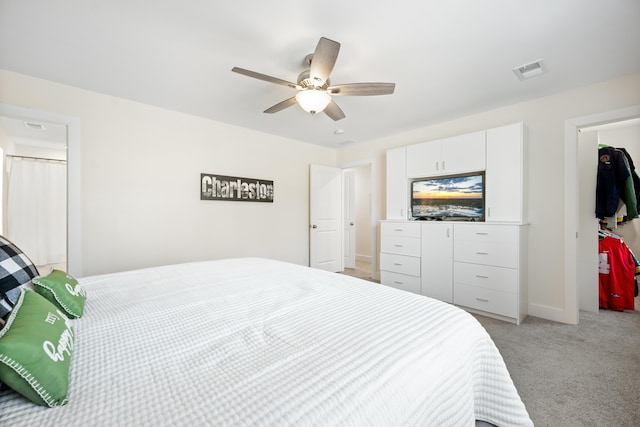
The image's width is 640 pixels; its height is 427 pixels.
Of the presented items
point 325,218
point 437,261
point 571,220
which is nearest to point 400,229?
point 437,261

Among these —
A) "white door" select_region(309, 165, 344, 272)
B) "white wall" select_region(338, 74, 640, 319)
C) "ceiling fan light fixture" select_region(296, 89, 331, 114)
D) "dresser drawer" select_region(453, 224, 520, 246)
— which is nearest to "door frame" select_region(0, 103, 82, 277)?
"ceiling fan light fixture" select_region(296, 89, 331, 114)

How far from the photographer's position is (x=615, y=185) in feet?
9.79

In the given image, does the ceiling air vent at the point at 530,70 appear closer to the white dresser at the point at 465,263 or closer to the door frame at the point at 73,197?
the white dresser at the point at 465,263

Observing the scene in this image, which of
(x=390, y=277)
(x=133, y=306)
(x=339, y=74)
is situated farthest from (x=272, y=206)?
(x=133, y=306)

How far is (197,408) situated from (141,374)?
26 centimetres

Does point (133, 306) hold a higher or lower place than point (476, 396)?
higher

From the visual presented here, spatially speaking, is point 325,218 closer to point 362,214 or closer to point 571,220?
point 362,214

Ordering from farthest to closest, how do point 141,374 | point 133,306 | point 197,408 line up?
point 133,306 < point 141,374 < point 197,408

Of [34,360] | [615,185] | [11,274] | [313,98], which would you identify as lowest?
[34,360]

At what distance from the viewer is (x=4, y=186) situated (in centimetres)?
396

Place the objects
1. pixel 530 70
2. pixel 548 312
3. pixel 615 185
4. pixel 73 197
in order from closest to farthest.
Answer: pixel 530 70
pixel 73 197
pixel 548 312
pixel 615 185

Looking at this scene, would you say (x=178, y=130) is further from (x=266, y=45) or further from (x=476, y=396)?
(x=476, y=396)

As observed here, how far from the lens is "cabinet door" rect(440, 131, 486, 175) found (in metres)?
3.03

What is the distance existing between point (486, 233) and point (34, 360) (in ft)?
11.1
